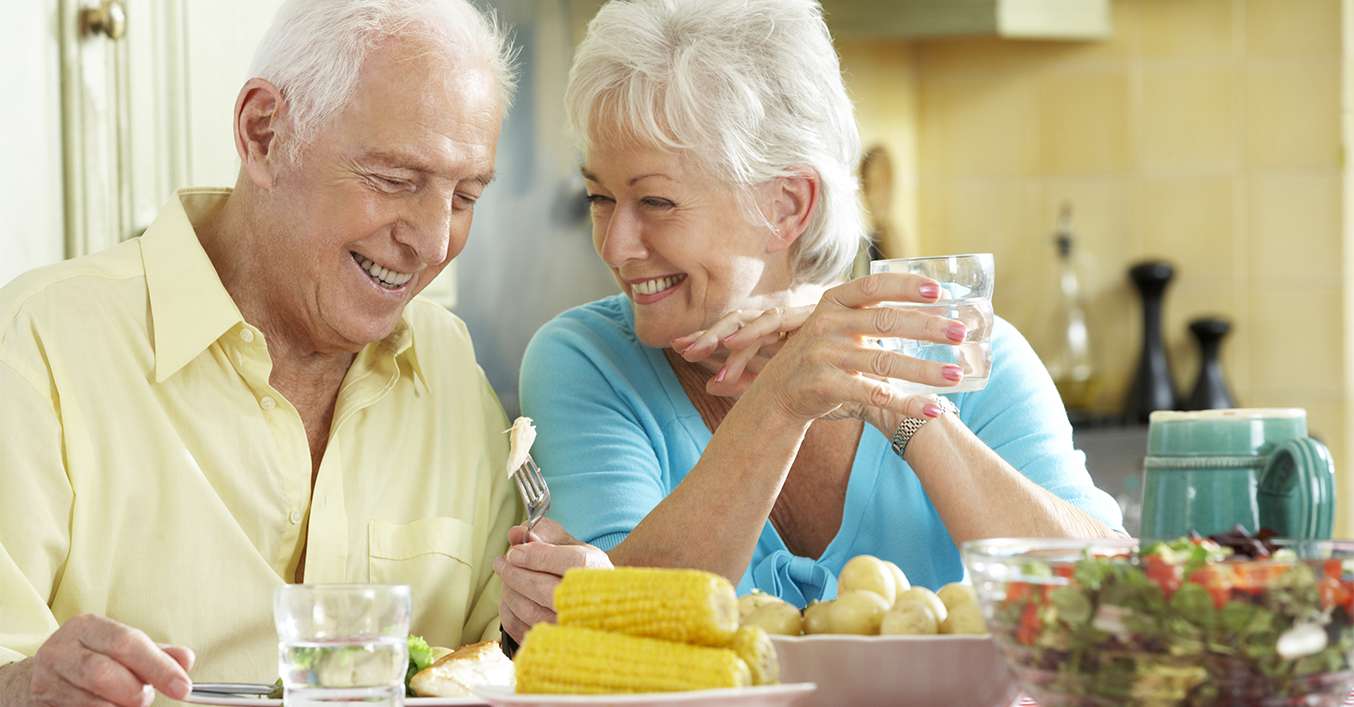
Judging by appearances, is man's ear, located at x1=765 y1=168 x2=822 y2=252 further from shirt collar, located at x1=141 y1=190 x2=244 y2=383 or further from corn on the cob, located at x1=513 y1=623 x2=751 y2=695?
corn on the cob, located at x1=513 y1=623 x2=751 y2=695

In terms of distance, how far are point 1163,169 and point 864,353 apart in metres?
3.23

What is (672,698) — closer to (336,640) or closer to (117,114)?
(336,640)

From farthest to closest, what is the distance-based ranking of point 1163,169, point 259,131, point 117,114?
point 1163,169
point 117,114
point 259,131

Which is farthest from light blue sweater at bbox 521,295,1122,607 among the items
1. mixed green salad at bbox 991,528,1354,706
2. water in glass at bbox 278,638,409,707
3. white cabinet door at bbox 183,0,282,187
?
white cabinet door at bbox 183,0,282,187

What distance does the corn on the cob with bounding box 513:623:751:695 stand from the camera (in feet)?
3.23

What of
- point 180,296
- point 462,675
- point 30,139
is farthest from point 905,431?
point 30,139

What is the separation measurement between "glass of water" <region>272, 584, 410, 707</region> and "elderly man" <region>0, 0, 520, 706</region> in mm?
439

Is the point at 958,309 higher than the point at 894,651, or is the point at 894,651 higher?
the point at 958,309

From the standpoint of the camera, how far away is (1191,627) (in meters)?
0.89

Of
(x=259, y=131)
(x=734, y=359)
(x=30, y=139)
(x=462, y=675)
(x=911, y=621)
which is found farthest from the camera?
(x=30, y=139)

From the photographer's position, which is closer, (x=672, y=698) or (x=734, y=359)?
(x=672, y=698)

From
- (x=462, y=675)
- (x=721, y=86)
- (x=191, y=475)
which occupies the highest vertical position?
(x=721, y=86)

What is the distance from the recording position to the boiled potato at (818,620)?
3.71ft

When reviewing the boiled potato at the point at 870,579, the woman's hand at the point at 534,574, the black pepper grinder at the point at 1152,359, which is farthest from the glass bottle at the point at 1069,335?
the boiled potato at the point at 870,579
